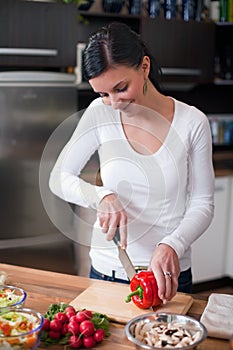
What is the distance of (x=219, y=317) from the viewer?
4.57 ft

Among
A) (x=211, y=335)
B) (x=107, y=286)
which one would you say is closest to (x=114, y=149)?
(x=107, y=286)

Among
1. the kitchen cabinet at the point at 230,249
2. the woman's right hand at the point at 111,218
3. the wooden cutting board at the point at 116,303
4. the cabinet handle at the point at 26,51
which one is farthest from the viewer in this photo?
the kitchen cabinet at the point at 230,249

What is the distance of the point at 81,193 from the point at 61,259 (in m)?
1.67

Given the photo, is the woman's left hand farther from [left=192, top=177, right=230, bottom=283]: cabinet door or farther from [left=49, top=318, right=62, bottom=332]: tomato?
[left=192, top=177, right=230, bottom=283]: cabinet door

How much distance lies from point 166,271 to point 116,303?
0.15 meters

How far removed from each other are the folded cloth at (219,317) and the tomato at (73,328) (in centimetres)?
29

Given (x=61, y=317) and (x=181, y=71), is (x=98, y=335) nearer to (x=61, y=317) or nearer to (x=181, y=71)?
(x=61, y=317)

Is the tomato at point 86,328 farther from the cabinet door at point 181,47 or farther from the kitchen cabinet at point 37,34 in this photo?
the cabinet door at point 181,47

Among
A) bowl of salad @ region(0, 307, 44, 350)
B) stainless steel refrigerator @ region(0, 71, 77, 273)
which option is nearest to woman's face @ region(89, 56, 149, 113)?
bowl of salad @ region(0, 307, 44, 350)

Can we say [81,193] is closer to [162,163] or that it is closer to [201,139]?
[162,163]

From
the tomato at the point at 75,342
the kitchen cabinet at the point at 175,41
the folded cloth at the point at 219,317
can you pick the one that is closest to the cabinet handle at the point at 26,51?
the kitchen cabinet at the point at 175,41

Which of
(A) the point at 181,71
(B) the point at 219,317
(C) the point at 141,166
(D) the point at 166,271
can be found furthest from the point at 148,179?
(A) the point at 181,71

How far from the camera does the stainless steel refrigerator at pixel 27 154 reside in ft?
9.93

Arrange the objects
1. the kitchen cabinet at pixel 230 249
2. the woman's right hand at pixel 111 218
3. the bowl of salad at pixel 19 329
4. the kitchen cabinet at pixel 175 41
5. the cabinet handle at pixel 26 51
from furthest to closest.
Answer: the kitchen cabinet at pixel 230 249, the kitchen cabinet at pixel 175 41, the cabinet handle at pixel 26 51, the woman's right hand at pixel 111 218, the bowl of salad at pixel 19 329
